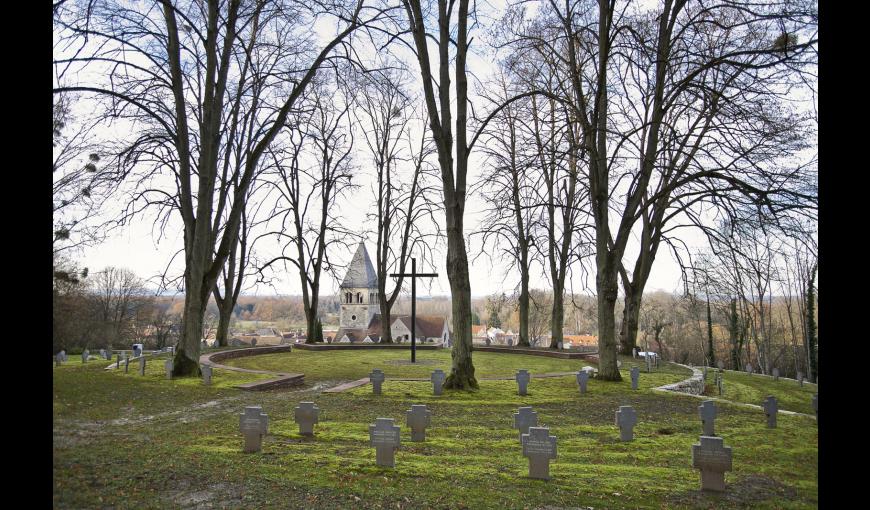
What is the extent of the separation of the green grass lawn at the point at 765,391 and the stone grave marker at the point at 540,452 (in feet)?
24.2

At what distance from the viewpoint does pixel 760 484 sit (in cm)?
472

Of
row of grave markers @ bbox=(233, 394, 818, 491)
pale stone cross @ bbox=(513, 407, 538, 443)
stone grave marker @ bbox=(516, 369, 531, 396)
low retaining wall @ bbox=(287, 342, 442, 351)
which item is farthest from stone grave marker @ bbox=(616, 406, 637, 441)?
low retaining wall @ bbox=(287, 342, 442, 351)

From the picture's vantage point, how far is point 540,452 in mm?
4844

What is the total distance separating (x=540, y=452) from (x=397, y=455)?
1.69 meters

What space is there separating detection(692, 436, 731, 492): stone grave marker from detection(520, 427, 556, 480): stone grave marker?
131 cm

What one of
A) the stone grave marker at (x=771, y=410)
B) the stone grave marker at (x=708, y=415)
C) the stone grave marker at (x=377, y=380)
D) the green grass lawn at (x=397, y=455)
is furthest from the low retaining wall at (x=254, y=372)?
the stone grave marker at (x=771, y=410)

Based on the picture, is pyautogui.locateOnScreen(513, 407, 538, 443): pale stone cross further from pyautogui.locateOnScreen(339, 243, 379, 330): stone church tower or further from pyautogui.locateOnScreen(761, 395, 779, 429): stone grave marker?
pyautogui.locateOnScreen(339, 243, 379, 330): stone church tower

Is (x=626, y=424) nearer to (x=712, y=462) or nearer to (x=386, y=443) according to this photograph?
(x=712, y=462)

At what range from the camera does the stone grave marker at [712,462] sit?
15.0 ft

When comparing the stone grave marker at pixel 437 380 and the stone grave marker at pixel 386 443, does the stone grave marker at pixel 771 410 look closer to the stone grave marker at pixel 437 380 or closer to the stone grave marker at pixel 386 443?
the stone grave marker at pixel 437 380

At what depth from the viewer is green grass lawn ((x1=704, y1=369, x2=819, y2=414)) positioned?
10.9 meters

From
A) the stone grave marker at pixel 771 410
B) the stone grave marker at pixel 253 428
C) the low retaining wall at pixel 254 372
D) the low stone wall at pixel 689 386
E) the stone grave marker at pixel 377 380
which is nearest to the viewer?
the stone grave marker at pixel 253 428

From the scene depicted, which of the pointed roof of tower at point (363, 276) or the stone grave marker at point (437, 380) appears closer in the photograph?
the stone grave marker at point (437, 380)
